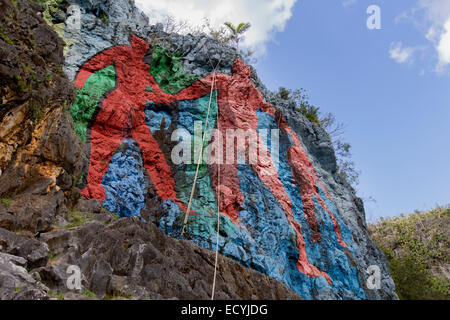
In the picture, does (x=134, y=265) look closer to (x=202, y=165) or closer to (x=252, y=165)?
(x=202, y=165)

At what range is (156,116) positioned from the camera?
12.8 meters

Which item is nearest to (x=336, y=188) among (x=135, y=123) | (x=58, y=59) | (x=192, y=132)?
(x=192, y=132)

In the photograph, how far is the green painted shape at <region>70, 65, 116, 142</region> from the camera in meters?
10.8

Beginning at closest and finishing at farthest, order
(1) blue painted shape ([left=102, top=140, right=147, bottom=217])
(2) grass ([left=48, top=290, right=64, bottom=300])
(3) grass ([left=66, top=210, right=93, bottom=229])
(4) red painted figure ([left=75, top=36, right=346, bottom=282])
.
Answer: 1. (2) grass ([left=48, top=290, right=64, bottom=300])
2. (3) grass ([left=66, top=210, right=93, bottom=229])
3. (1) blue painted shape ([left=102, top=140, right=147, bottom=217])
4. (4) red painted figure ([left=75, top=36, right=346, bottom=282])

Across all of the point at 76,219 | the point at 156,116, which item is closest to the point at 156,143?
the point at 156,116

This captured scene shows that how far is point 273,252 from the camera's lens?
10.5 metres

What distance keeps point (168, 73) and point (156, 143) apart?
3.94 m

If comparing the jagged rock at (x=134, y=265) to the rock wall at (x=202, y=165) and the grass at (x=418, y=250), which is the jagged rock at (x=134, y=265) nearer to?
the rock wall at (x=202, y=165)

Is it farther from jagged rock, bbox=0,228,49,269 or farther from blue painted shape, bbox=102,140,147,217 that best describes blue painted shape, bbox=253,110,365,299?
jagged rock, bbox=0,228,49,269

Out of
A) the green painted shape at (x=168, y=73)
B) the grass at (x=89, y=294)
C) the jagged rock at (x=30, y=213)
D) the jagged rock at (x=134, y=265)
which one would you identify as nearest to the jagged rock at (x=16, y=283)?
the jagged rock at (x=134, y=265)

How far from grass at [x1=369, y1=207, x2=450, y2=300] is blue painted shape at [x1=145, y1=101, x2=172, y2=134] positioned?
51.7ft

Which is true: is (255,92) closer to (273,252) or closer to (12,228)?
(273,252)

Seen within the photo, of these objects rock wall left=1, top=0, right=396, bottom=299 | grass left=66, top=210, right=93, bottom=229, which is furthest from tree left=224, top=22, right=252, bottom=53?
grass left=66, top=210, right=93, bottom=229
